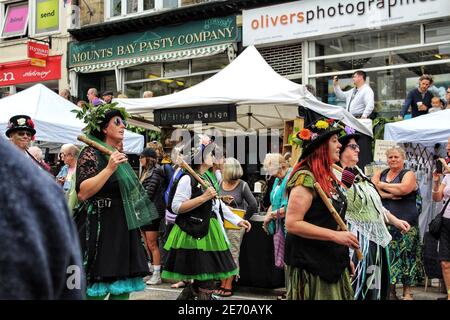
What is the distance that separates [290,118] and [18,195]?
8.97 meters

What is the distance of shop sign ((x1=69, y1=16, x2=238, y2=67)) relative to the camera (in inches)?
574

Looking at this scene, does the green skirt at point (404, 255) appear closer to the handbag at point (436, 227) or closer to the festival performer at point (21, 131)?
the handbag at point (436, 227)

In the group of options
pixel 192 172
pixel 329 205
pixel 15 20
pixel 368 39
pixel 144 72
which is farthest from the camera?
pixel 15 20

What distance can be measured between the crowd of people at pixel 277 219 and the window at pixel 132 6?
10.2 metres

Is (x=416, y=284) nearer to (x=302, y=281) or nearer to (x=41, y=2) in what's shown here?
(x=302, y=281)

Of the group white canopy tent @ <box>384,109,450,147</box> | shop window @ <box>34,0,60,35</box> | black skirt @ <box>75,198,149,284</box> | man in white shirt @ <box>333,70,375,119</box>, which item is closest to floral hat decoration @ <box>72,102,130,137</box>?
black skirt @ <box>75,198,149,284</box>

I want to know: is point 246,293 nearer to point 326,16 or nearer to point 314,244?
point 314,244

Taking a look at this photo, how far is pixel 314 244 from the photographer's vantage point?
3.67 metres

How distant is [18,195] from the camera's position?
0.95m

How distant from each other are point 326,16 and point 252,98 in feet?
18.4

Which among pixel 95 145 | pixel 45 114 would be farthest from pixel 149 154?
pixel 95 145

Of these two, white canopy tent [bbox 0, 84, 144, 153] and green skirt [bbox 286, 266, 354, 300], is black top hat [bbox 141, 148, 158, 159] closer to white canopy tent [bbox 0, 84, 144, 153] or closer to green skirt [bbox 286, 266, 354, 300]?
white canopy tent [bbox 0, 84, 144, 153]

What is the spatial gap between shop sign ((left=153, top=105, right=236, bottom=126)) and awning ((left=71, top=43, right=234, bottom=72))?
5.74 metres
